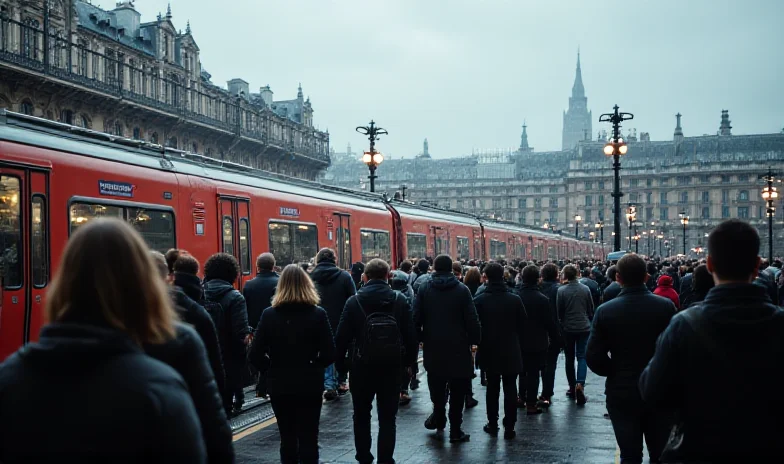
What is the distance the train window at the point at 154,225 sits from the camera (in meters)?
10.9

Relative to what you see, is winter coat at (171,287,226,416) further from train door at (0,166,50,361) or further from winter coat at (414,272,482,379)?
train door at (0,166,50,361)

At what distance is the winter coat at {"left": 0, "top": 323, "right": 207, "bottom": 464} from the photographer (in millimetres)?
2264

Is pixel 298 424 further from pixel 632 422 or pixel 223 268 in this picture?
pixel 632 422

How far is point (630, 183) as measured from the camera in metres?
143

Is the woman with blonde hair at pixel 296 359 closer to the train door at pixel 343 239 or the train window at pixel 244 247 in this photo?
the train window at pixel 244 247

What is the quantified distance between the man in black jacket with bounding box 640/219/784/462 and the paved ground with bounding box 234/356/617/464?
4.58 meters

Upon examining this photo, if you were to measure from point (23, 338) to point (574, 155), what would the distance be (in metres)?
150

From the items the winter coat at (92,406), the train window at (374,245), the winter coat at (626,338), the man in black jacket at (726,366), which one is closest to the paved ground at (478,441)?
the winter coat at (626,338)

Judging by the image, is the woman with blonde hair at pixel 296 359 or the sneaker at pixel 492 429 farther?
the sneaker at pixel 492 429

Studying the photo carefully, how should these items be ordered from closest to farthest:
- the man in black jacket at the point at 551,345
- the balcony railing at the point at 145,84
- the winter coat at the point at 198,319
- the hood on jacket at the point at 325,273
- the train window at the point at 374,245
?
the winter coat at the point at 198,319 → the man in black jacket at the point at 551,345 → the hood on jacket at the point at 325,273 → the train window at the point at 374,245 → the balcony railing at the point at 145,84

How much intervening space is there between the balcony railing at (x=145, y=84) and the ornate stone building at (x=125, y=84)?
0.07 metres

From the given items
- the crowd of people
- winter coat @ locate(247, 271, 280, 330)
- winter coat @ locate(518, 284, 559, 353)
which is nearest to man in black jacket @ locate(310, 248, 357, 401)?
winter coat @ locate(247, 271, 280, 330)

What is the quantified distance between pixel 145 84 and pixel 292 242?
1399 inches

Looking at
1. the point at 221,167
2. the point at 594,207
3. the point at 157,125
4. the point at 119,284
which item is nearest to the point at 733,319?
the point at 119,284
